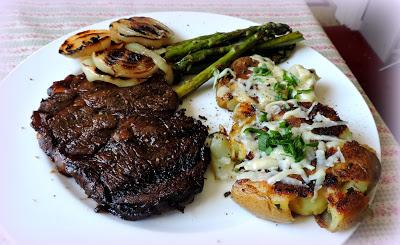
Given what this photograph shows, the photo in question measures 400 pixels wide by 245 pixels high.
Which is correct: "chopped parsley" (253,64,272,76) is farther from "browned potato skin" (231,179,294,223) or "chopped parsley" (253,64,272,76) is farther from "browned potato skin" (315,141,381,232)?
"browned potato skin" (231,179,294,223)

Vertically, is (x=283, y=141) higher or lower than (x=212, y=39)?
higher

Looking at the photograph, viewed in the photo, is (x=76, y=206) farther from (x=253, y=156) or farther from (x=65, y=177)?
(x=253, y=156)

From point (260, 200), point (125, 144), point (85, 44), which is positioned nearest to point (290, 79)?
point (260, 200)

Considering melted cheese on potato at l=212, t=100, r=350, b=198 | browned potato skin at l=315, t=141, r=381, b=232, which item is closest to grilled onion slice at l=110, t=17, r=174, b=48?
melted cheese on potato at l=212, t=100, r=350, b=198

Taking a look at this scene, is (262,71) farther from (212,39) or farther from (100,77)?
(100,77)

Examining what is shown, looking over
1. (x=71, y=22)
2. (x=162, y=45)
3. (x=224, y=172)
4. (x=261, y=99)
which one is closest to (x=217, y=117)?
(x=261, y=99)

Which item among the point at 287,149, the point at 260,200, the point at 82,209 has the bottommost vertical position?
the point at 82,209
